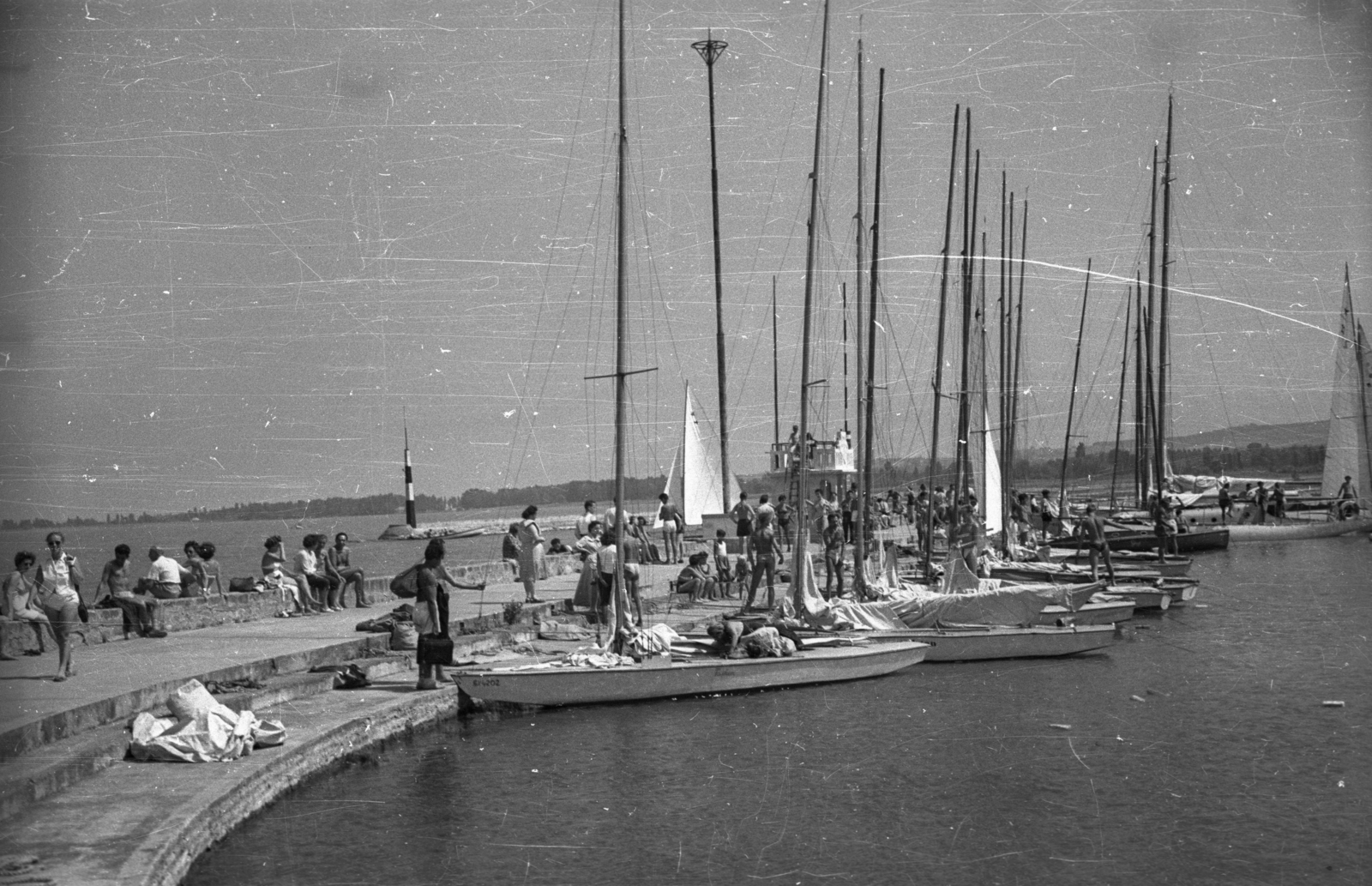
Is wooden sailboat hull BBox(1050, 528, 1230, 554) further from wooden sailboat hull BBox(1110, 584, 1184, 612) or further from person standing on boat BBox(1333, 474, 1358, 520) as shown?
person standing on boat BBox(1333, 474, 1358, 520)

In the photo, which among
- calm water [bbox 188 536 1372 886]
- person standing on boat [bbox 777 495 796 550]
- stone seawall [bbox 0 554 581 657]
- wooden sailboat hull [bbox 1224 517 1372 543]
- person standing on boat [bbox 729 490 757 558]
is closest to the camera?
calm water [bbox 188 536 1372 886]

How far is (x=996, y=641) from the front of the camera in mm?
23031

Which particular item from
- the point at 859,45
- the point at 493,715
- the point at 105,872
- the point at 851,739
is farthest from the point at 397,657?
the point at 859,45

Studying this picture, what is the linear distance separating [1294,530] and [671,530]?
33.1 meters

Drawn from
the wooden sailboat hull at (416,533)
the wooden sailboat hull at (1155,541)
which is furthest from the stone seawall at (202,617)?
the wooden sailboat hull at (416,533)

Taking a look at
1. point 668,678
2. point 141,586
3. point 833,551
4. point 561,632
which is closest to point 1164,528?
point 833,551

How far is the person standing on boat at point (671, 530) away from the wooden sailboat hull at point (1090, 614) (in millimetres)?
11062

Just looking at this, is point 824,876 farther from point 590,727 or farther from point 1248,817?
point 590,727

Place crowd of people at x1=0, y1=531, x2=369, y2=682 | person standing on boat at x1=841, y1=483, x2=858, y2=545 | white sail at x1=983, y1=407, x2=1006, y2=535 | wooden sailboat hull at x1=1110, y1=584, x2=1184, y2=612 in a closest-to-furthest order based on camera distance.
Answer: crowd of people at x1=0, y1=531, x2=369, y2=682 → wooden sailboat hull at x1=1110, y1=584, x2=1184, y2=612 → person standing on boat at x1=841, y1=483, x2=858, y2=545 → white sail at x1=983, y1=407, x2=1006, y2=535

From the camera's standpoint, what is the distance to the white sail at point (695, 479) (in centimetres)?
4297

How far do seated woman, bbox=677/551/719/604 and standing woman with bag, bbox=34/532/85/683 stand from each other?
1254 centimetres

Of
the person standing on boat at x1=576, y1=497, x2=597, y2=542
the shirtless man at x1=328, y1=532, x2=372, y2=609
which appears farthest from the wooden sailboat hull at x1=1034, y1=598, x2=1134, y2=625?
the shirtless man at x1=328, y1=532, x2=372, y2=609

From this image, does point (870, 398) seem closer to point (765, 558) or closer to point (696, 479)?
point (765, 558)

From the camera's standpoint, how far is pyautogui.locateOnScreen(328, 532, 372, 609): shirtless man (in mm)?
24656
